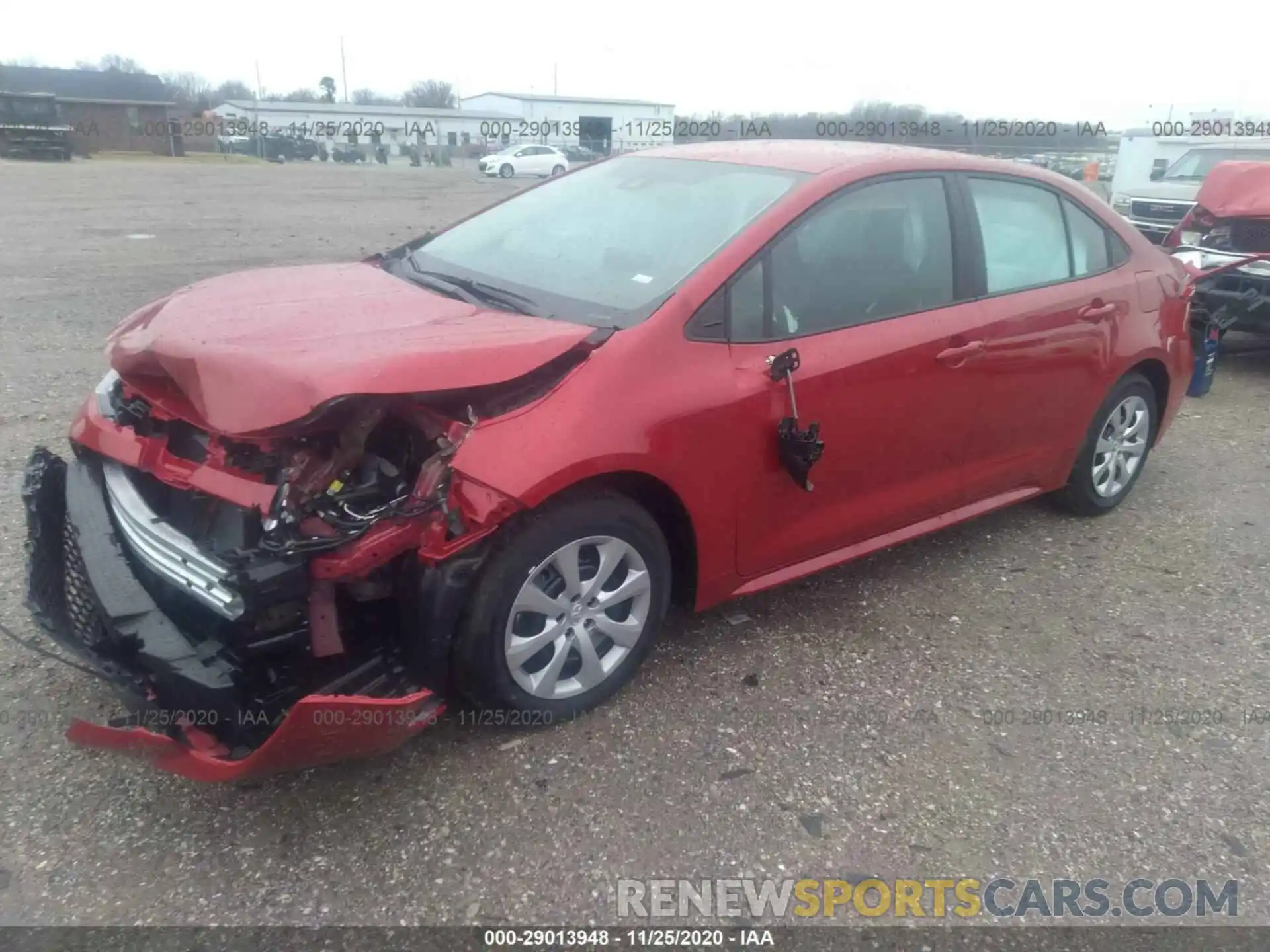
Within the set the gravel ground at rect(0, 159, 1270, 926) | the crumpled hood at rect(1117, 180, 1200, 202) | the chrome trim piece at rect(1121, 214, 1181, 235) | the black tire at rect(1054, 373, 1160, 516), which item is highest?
the crumpled hood at rect(1117, 180, 1200, 202)

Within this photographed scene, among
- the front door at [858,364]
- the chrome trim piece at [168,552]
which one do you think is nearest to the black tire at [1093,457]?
the front door at [858,364]

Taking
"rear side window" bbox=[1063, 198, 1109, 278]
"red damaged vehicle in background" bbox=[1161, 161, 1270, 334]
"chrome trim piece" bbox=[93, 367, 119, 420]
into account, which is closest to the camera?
"chrome trim piece" bbox=[93, 367, 119, 420]

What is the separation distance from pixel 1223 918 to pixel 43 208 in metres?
19.6

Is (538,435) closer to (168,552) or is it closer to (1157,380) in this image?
(168,552)

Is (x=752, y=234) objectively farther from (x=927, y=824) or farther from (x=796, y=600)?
(x=927, y=824)

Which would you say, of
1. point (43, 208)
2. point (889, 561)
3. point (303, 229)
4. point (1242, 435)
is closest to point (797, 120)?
point (303, 229)

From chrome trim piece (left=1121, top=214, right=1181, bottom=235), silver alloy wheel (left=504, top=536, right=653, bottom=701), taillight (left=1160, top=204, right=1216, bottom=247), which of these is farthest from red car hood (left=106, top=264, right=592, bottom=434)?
chrome trim piece (left=1121, top=214, right=1181, bottom=235)

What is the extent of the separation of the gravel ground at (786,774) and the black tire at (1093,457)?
178 millimetres

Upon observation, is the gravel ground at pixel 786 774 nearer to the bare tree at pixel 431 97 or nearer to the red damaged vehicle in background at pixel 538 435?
the red damaged vehicle in background at pixel 538 435

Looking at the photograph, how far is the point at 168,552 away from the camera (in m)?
2.61

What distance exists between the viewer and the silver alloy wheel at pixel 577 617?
9.28 feet

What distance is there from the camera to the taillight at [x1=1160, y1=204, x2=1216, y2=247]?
26.2 feet

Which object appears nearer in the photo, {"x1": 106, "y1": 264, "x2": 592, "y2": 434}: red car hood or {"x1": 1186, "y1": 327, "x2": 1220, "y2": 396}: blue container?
{"x1": 106, "y1": 264, "x2": 592, "y2": 434}: red car hood

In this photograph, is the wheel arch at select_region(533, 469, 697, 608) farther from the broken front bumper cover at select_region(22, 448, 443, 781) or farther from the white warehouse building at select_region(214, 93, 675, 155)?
the white warehouse building at select_region(214, 93, 675, 155)
